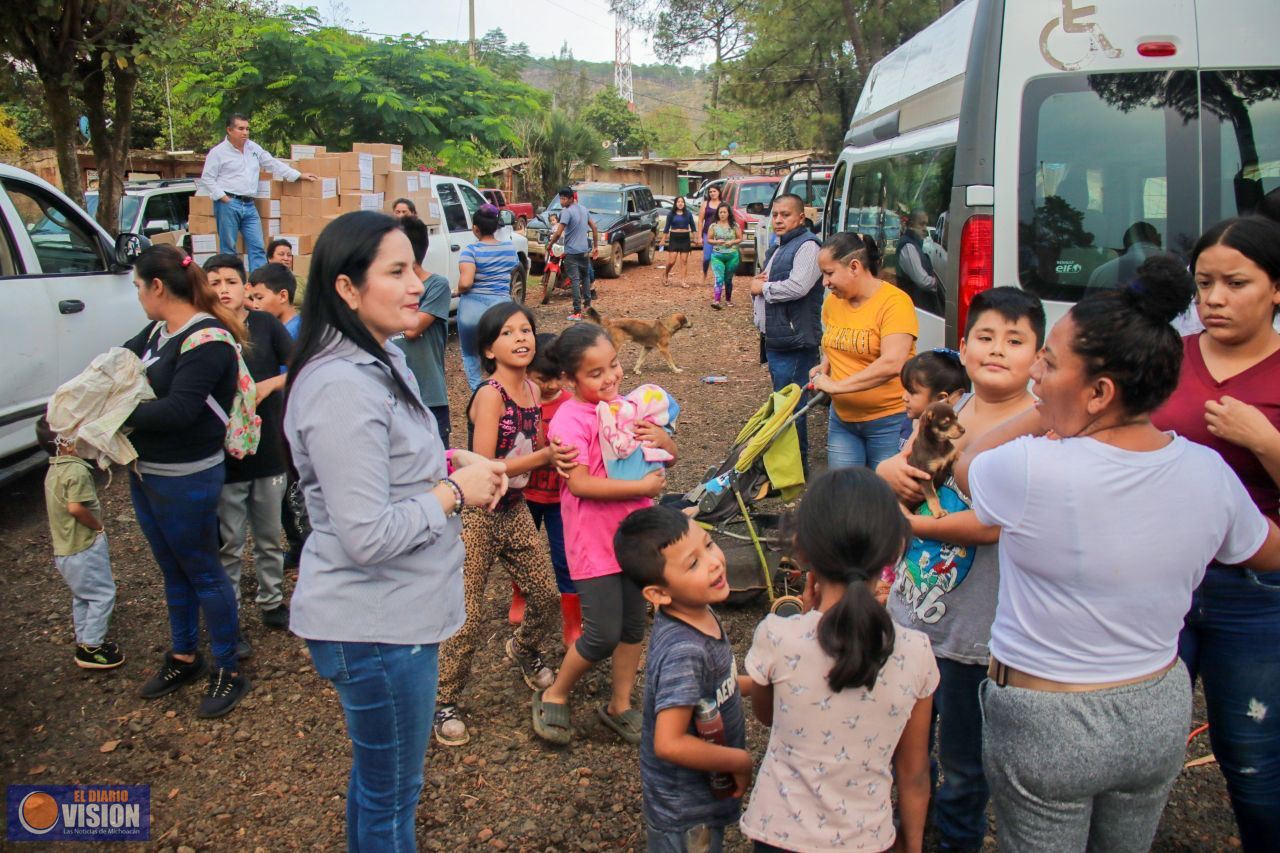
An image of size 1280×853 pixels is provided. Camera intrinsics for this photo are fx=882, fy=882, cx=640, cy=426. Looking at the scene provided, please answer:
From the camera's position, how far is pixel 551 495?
360cm

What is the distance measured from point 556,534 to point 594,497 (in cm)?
71

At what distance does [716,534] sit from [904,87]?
343cm

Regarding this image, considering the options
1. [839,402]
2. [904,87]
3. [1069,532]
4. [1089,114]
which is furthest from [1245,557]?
[904,87]

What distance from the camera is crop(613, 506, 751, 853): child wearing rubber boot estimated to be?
2105 mm

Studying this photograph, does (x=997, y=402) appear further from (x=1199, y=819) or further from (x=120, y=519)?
(x=120, y=519)

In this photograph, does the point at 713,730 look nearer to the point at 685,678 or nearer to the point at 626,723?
the point at 685,678

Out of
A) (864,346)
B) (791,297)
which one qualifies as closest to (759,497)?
(864,346)

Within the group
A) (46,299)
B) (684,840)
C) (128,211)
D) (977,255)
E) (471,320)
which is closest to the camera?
(684,840)

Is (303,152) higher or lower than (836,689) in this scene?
higher

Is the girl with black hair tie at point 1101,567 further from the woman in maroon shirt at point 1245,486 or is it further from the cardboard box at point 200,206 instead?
the cardboard box at point 200,206

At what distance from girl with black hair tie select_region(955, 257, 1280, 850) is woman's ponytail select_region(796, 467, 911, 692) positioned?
205 millimetres

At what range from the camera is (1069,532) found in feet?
5.48

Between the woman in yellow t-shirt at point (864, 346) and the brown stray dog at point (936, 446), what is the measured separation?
1842 millimetres

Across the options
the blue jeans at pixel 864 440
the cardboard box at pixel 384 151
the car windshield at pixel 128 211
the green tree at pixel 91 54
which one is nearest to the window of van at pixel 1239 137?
the blue jeans at pixel 864 440
